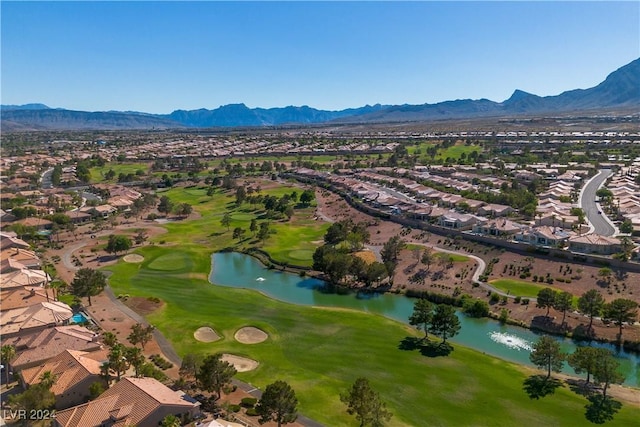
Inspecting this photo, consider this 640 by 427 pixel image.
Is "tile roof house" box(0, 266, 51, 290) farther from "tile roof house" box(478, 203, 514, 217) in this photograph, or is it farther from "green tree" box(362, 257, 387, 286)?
"tile roof house" box(478, 203, 514, 217)

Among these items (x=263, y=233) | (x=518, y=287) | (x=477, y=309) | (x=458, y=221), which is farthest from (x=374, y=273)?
(x=263, y=233)

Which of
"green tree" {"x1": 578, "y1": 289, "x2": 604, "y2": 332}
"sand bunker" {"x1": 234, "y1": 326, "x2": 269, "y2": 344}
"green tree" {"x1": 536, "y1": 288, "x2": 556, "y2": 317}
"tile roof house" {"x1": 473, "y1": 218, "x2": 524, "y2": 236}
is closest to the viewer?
"green tree" {"x1": 578, "y1": 289, "x2": 604, "y2": 332}

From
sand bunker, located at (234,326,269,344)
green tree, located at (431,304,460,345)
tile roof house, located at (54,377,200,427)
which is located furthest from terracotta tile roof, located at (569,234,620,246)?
tile roof house, located at (54,377,200,427)

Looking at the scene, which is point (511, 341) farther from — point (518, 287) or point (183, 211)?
point (183, 211)

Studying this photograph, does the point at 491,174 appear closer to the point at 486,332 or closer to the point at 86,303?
the point at 486,332

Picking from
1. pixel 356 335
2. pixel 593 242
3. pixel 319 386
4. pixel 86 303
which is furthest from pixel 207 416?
pixel 593 242

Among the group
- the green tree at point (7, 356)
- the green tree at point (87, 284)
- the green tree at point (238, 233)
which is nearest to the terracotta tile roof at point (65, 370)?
the green tree at point (7, 356)

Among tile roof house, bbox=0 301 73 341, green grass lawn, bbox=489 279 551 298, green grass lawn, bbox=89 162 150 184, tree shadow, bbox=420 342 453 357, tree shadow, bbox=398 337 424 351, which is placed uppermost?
tile roof house, bbox=0 301 73 341
